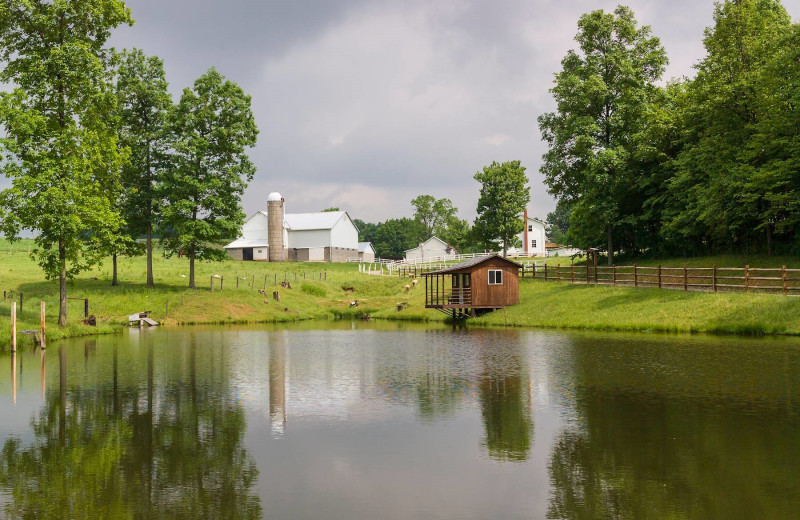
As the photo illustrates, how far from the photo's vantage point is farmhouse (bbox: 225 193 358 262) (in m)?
94.2

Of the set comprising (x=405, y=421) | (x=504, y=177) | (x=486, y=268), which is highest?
(x=504, y=177)

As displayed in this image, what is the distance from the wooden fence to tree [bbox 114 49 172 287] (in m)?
31.6

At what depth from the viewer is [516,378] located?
67.5 feet

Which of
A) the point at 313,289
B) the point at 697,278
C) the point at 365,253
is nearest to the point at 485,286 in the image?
the point at 697,278

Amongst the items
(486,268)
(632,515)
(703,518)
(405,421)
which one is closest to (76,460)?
(405,421)

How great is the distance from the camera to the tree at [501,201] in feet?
273

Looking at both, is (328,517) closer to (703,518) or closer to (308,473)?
(308,473)

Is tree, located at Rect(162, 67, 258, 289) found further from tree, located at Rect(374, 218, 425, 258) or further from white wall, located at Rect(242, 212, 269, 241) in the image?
tree, located at Rect(374, 218, 425, 258)

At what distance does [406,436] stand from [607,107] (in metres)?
49.2

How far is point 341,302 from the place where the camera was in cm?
5841

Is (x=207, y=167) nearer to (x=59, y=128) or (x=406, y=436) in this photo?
(x=59, y=128)

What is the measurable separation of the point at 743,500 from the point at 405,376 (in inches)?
512

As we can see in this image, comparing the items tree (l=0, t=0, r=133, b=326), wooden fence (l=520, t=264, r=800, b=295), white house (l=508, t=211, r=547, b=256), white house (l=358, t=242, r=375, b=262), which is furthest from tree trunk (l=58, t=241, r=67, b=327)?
white house (l=508, t=211, r=547, b=256)

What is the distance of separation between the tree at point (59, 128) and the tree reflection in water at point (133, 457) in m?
18.0
